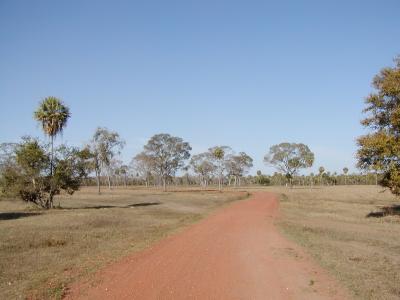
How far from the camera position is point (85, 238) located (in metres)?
18.7

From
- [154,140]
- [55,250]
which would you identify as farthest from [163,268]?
[154,140]

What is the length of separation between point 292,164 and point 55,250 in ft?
336

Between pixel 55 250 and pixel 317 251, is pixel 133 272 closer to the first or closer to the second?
pixel 55 250

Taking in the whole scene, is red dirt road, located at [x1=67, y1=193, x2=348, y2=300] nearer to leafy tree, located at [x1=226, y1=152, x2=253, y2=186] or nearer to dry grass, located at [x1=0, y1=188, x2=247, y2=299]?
dry grass, located at [x1=0, y1=188, x2=247, y2=299]

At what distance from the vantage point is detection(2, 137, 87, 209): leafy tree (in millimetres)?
36750

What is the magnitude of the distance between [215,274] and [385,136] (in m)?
18.7

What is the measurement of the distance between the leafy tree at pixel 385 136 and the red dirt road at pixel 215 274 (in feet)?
39.1

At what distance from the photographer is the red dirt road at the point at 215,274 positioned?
9.42 metres

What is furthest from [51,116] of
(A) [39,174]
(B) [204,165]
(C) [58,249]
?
(B) [204,165]

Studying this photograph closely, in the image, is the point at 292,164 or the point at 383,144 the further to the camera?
the point at 292,164

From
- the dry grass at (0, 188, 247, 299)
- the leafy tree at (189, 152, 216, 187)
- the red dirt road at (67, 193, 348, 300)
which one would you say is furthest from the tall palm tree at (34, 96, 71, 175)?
the leafy tree at (189, 152, 216, 187)

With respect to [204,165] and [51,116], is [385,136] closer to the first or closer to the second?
[51,116]

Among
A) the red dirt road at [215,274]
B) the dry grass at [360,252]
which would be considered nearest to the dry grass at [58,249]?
the red dirt road at [215,274]

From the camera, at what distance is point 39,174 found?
3756 cm
